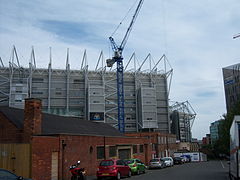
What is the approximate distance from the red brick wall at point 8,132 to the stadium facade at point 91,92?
47.2 metres

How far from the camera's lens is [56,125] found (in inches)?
917

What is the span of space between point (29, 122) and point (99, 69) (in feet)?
192

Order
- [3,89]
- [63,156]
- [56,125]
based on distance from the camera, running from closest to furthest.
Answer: [63,156] → [56,125] → [3,89]

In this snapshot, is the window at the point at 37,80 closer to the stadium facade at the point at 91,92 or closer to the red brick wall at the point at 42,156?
the stadium facade at the point at 91,92

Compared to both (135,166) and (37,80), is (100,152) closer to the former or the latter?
(135,166)

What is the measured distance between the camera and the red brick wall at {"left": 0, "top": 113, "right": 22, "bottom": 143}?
59.6 feet

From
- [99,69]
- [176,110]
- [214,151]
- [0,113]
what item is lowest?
[214,151]

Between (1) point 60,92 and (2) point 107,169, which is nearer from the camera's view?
(2) point 107,169

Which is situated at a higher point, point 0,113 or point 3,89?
point 3,89

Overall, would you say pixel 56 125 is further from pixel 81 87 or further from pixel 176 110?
pixel 176 110

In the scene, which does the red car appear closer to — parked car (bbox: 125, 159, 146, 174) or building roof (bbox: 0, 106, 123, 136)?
parked car (bbox: 125, 159, 146, 174)

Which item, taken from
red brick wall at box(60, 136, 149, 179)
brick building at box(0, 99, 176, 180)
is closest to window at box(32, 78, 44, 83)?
brick building at box(0, 99, 176, 180)

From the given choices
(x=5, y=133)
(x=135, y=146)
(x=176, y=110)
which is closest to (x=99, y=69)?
(x=176, y=110)

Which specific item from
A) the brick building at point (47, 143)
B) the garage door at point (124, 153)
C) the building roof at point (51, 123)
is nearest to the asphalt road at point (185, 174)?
the garage door at point (124, 153)
